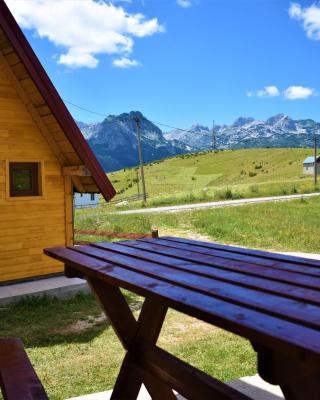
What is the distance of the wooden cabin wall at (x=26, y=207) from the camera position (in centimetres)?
894

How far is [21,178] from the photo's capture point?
30.6 feet

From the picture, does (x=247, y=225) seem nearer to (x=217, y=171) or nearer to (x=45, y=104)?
(x=45, y=104)

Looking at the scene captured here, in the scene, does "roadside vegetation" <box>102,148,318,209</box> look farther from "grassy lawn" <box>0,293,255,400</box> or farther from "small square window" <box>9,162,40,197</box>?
"grassy lawn" <box>0,293,255,400</box>

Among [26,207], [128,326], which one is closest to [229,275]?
[128,326]

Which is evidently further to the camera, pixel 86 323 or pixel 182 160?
pixel 182 160

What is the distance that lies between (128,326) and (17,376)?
3.27ft

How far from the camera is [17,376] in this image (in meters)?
3.03

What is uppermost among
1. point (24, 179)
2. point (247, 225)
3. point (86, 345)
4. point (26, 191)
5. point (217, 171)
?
point (217, 171)

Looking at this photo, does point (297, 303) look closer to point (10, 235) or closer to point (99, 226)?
point (10, 235)

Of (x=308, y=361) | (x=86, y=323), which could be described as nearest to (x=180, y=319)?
(x=86, y=323)

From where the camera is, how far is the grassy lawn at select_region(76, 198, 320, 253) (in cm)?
1585

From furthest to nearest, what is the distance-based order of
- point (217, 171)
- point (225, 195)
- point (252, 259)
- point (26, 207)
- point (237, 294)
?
point (217, 171)
point (225, 195)
point (26, 207)
point (252, 259)
point (237, 294)

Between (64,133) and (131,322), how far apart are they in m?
5.74

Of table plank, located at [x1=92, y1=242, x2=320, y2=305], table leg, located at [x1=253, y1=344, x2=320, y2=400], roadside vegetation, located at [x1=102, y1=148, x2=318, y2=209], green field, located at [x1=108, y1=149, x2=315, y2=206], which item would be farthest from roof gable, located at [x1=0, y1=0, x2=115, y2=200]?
green field, located at [x1=108, y1=149, x2=315, y2=206]
